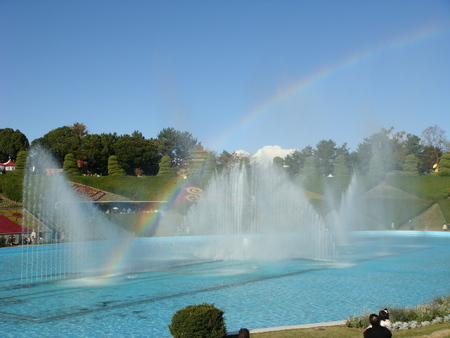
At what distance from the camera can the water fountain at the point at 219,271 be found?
36.7 feet

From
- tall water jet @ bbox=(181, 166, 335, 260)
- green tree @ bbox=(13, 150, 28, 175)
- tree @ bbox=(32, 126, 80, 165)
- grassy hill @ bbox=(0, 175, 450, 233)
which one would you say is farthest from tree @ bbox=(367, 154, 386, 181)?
tree @ bbox=(32, 126, 80, 165)

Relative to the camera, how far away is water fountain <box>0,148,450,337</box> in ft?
36.7

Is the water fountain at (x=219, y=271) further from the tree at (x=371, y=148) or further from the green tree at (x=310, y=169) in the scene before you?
the tree at (x=371, y=148)

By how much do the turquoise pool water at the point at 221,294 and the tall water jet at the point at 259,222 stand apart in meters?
3.09

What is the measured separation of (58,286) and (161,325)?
6.04 meters

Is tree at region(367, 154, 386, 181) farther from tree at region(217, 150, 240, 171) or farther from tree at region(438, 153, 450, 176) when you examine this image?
tree at region(217, 150, 240, 171)

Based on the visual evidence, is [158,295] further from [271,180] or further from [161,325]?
[271,180]

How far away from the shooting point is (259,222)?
3309cm

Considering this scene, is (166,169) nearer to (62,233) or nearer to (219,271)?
(62,233)

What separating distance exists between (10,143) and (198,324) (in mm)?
77588

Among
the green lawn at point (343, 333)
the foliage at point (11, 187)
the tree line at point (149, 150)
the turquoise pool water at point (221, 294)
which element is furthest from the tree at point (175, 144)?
the green lawn at point (343, 333)

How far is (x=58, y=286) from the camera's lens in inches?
588

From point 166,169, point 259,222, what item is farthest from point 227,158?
point 259,222

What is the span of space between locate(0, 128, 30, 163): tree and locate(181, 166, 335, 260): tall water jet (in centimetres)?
5016
